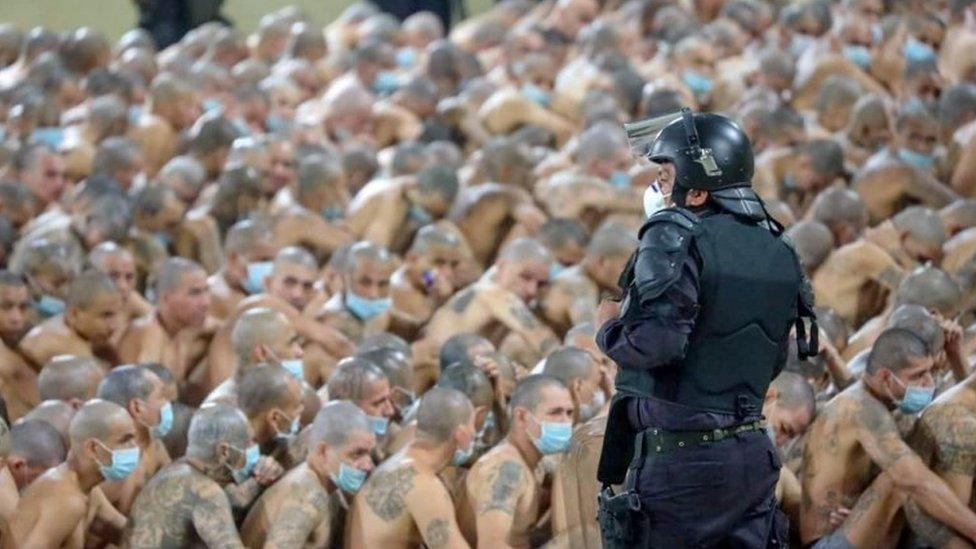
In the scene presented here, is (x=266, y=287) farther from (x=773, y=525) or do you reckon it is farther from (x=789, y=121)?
(x=773, y=525)

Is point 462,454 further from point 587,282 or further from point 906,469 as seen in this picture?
point 587,282

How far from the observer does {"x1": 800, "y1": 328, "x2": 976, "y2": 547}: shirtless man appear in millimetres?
6852

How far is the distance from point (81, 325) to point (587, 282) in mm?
2136

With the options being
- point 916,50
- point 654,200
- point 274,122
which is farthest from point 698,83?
point 654,200

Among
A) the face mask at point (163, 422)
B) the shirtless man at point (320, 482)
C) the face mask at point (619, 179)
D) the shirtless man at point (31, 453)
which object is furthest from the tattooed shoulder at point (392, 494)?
the face mask at point (619, 179)

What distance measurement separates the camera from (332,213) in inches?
410

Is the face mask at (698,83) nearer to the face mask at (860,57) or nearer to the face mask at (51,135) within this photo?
the face mask at (860,57)

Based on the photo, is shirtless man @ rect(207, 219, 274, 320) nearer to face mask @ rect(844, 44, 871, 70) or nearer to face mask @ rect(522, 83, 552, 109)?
face mask @ rect(522, 83, 552, 109)

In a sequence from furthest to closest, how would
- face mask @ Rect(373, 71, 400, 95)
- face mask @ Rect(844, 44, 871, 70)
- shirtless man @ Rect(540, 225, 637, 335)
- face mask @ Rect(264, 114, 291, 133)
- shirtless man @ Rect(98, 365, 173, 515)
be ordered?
face mask @ Rect(373, 71, 400, 95)
face mask @ Rect(844, 44, 871, 70)
face mask @ Rect(264, 114, 291, 133)
shirtless man @ Rect(540, 225, 637, 335)
shirtless man @ Rect(98, 365, 173, 515)

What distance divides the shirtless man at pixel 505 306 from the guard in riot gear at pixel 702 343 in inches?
142

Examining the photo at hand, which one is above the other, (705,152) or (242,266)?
(705,152)

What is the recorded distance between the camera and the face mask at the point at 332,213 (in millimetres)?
10367

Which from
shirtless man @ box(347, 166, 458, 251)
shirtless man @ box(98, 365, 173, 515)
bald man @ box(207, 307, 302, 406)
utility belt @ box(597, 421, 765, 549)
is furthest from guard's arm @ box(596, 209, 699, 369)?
shirtless man @ box(347, 166, 458, 251)

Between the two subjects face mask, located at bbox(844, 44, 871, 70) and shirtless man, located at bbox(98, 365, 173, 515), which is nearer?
shirtless man, located at bbox(98, 365, 173, 515)
